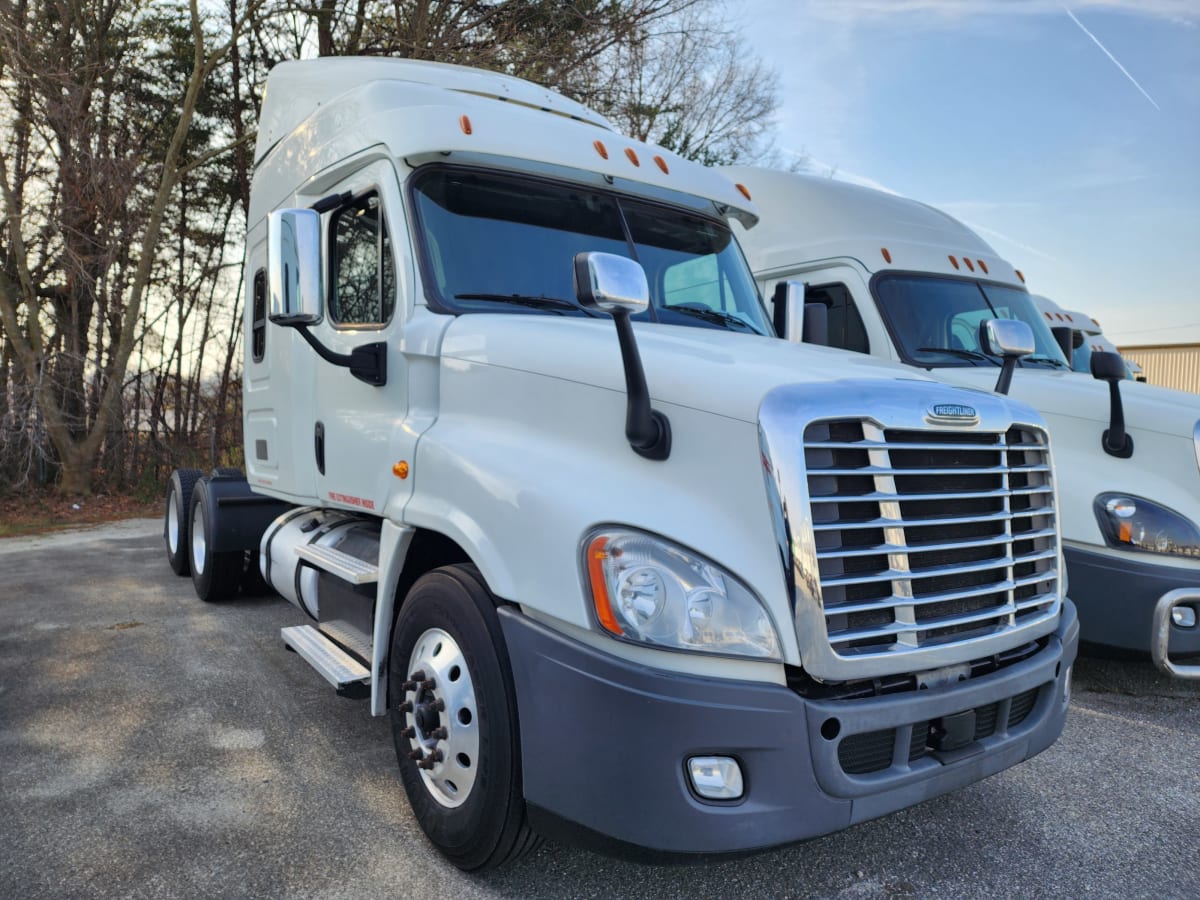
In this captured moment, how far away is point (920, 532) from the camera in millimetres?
2541

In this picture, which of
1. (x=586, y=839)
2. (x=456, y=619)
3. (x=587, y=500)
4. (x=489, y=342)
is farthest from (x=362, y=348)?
(x=586, y=839)

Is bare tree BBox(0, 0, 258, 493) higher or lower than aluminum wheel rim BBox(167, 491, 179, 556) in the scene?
higher

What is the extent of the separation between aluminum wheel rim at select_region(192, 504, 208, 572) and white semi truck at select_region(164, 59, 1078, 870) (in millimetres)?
3504

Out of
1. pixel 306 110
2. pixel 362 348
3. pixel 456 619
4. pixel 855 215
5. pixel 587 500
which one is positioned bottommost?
pixel 456 619

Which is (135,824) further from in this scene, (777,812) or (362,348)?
(777,812)

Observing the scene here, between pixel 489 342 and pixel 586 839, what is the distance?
5.42ft

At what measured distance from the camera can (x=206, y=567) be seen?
668 centimetres

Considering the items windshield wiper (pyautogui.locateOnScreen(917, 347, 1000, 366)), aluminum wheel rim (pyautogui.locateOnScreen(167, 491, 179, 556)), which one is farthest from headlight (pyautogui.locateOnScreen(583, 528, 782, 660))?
aluminum wheel rim (pyautogui.locateOnScreen(167, 491, 179, 556))

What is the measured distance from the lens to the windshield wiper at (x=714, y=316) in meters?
3.81

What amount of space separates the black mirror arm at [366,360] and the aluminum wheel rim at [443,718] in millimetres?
Result: 1144

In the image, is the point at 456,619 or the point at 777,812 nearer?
the point at 777,812

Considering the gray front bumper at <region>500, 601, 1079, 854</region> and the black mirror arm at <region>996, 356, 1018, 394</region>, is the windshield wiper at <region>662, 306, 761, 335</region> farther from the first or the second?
the gray front bumper at <region>500, 601, 1079, 854</region>

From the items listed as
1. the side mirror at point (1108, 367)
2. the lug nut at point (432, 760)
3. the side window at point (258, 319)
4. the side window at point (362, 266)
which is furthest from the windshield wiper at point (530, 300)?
the side mirror at point (1108, 367)

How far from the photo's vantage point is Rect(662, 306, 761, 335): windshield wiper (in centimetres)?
381
